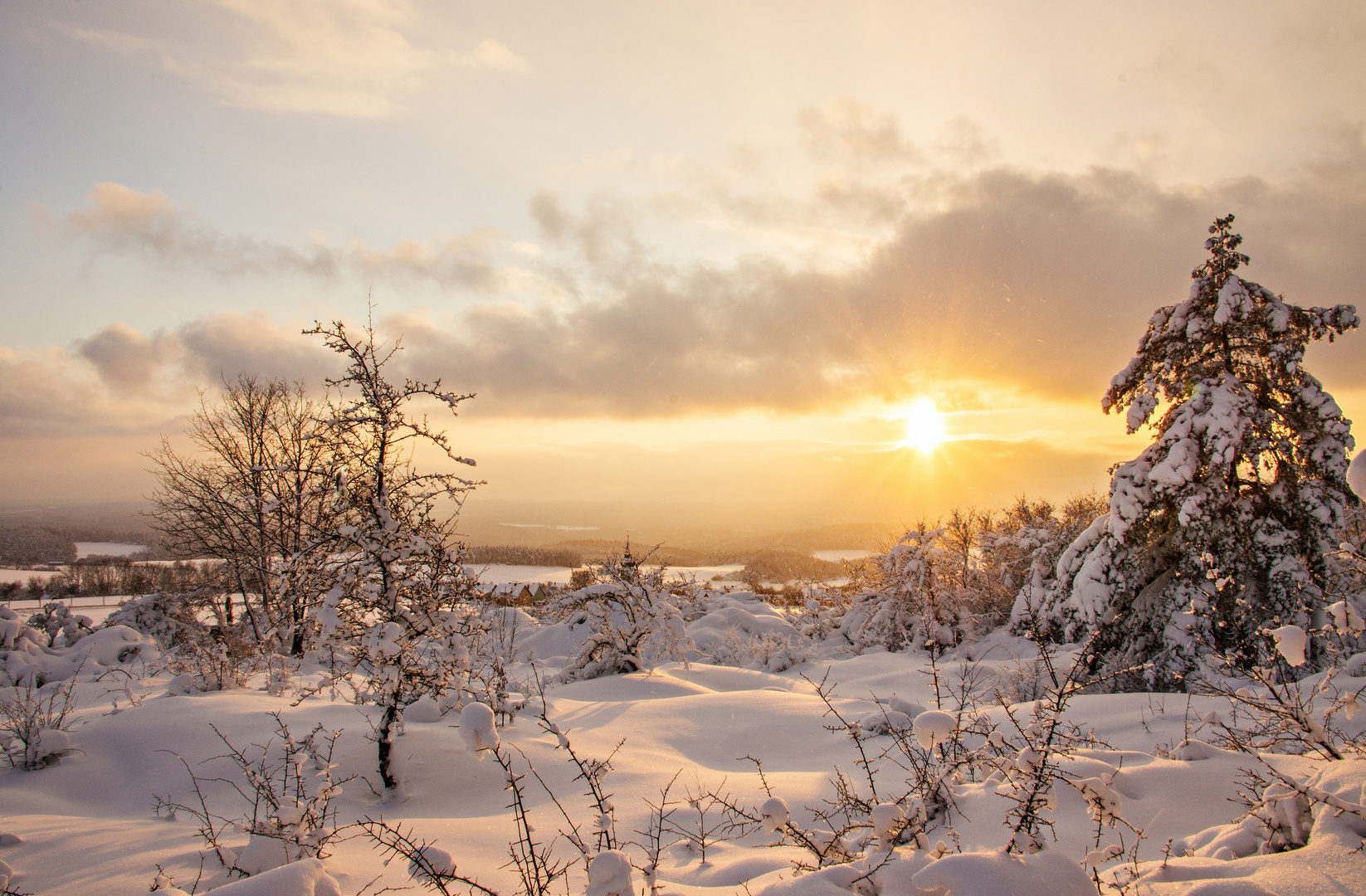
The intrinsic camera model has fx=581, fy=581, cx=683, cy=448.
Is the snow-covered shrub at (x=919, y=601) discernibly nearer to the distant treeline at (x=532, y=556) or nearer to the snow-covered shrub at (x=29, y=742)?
the snow-covered shrub at (x=29, y=742)

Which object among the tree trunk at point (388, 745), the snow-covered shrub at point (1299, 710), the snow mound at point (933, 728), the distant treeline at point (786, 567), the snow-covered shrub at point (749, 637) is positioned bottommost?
the distant treeline at point (786, 567)

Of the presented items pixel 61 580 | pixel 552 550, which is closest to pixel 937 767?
pixel 61 580

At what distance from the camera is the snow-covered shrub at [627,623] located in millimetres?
10594

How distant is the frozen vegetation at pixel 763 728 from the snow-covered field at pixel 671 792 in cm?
2

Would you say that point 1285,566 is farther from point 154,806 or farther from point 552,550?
point 552,550

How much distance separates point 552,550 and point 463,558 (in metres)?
65.2

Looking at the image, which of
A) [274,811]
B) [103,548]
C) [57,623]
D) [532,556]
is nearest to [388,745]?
[274,811]

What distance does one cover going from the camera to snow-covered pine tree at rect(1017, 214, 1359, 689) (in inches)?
248

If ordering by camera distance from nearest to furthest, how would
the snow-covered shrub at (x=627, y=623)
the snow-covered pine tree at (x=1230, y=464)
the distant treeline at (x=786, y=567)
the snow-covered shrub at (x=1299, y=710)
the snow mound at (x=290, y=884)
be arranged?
the snow mound at (x=290, y=884)
the snow-covered shrub at (x=1299, y=710)
the snow-covered pine tree at (x=1230, y=464)
the snow-covered shrub at (x=627, y=623)
the distant treeline at (x=786, y=567)

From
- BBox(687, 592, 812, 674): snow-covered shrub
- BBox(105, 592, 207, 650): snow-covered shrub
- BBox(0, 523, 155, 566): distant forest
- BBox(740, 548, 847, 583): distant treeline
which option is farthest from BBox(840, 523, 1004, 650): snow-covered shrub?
BBox(0, 523, 155, 566): distant forest

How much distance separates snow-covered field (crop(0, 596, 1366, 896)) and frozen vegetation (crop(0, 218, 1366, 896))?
0.02 meters

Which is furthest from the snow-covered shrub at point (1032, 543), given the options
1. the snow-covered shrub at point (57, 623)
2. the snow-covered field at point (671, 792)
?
the snow-covered shrub at point (57, 623)

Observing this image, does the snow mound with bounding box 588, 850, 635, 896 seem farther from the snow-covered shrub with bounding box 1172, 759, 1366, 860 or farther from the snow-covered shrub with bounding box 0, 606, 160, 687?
the snow-covered shrub with bounding box 0, 606, 160, 687

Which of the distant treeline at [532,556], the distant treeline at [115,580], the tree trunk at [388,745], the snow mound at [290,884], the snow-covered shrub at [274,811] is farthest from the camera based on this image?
the distant treeline at [532,556]
